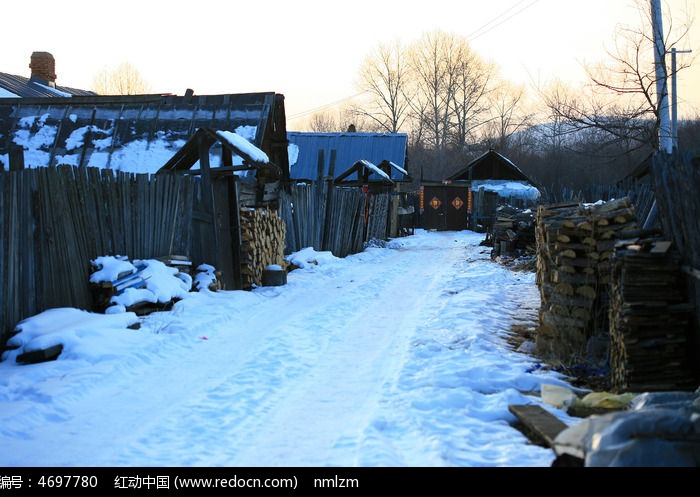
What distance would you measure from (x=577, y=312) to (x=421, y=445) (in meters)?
3.33

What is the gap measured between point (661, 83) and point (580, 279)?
31.5ft

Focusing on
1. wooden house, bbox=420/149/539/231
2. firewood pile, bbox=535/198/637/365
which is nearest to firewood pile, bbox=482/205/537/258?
firewood pile, bbox=535/198/637/365

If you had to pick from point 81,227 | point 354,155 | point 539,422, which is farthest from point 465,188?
point 539,422

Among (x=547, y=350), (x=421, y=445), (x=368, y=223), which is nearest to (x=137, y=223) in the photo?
(x=547, y=350)

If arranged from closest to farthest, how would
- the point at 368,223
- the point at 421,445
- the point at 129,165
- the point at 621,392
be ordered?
the point at 421,445
the point at 621,392
the point at 129,165
the point at 368,223

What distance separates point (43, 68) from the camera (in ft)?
105

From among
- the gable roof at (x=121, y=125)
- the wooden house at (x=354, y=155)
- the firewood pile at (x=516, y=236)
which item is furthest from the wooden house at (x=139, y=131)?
the wooden house at (x=354, y=155)

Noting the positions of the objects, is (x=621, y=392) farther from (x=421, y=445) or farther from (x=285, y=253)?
(x=285, y=253)

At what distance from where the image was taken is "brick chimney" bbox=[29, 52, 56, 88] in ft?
104

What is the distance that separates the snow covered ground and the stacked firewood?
2.08 metres

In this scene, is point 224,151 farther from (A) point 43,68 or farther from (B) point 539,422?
(A) point 43,68

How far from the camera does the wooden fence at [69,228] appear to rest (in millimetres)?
7062

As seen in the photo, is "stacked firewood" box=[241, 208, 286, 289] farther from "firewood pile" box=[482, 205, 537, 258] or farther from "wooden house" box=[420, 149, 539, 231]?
"wooden house" box=[420, 149, 539, 231]

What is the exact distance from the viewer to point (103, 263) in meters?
8.58
